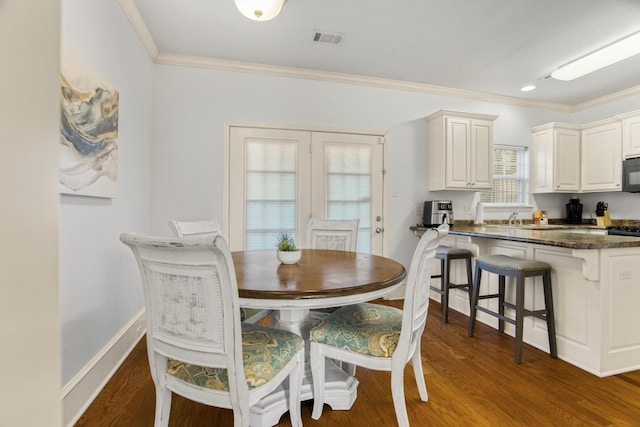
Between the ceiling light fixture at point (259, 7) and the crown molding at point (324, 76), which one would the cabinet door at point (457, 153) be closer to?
the crown molding at point (324, 76)

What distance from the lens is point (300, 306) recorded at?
1258 millimetres

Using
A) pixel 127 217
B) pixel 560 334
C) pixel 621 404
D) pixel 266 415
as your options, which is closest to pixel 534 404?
pixel 621 404

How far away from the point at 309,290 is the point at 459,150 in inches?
123

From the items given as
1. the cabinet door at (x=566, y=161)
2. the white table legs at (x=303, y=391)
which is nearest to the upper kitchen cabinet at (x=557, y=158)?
the cabinet door at (x=566, y=161)

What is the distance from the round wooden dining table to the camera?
1264mm

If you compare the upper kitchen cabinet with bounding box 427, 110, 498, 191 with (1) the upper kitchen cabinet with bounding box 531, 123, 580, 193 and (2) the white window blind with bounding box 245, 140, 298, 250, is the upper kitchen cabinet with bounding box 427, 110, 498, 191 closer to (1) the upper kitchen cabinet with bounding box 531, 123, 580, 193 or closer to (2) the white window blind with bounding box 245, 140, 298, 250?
(1) the upper kitchen cabinet with bounding box 531, 123, 580, 193

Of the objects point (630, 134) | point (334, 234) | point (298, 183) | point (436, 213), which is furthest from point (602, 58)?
point (298, 183)

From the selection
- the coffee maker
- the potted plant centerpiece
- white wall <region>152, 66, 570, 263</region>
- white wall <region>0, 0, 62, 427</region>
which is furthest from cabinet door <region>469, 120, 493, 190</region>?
white wall <region>0, 0, 62, 427</region>

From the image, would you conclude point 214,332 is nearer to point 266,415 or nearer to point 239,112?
point 266,415

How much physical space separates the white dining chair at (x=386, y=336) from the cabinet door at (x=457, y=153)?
2430 mm

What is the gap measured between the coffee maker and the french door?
54 centimetres

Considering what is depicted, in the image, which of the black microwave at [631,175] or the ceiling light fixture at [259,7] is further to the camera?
the black microwave at [631,175]

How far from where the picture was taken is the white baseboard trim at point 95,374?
1.59 metres

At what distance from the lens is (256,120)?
11.0 feet
